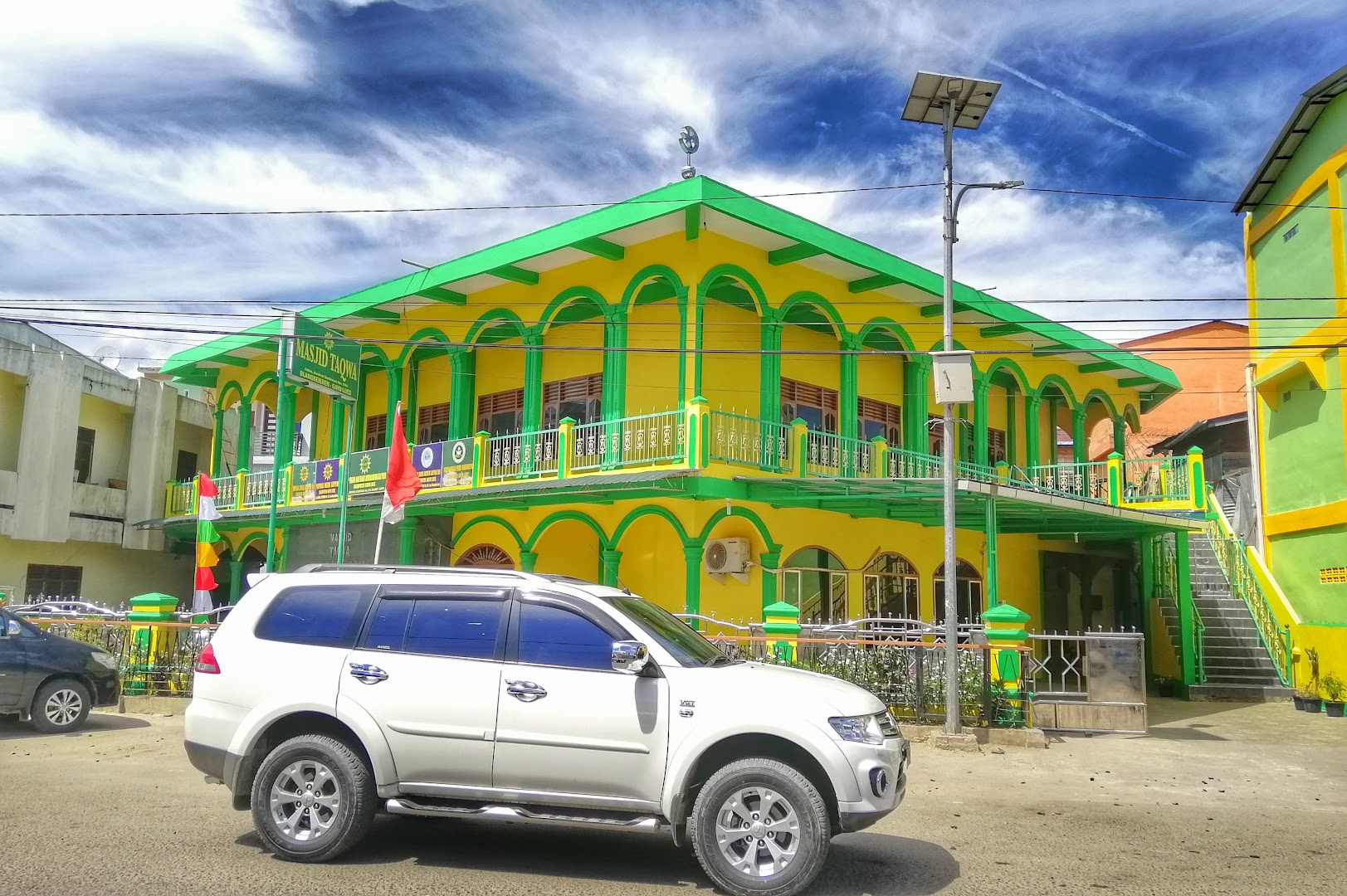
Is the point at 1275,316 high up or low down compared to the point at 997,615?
up

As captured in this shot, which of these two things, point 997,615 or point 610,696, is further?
point 997,615

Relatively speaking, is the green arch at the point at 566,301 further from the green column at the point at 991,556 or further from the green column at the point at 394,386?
the green column at the point at 991,556

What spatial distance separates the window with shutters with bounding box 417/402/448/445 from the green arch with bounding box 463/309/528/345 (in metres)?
2.69

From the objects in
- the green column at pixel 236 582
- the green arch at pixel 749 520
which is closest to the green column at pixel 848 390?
the green arch at pixel 749 520

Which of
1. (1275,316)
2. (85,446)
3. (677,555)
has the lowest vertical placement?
(677,555)

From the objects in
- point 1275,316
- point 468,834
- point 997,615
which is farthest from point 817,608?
point 468,834

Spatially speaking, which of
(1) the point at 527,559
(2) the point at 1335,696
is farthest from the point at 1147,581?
(1) the point at 527,559

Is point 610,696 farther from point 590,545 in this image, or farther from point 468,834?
point 590,545

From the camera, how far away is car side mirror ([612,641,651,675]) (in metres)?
6.11

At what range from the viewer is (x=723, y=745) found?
6.15 m

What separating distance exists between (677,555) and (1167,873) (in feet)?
38.5

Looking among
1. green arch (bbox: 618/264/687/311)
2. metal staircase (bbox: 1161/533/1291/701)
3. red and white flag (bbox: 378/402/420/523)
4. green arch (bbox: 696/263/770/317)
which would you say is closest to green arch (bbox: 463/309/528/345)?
green arch (bbox: 618/264/687/311)

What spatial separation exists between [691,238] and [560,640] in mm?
10837

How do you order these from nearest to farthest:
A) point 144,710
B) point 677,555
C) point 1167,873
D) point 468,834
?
point 1167,873, point 468,834, point 144,710, point 677,555
